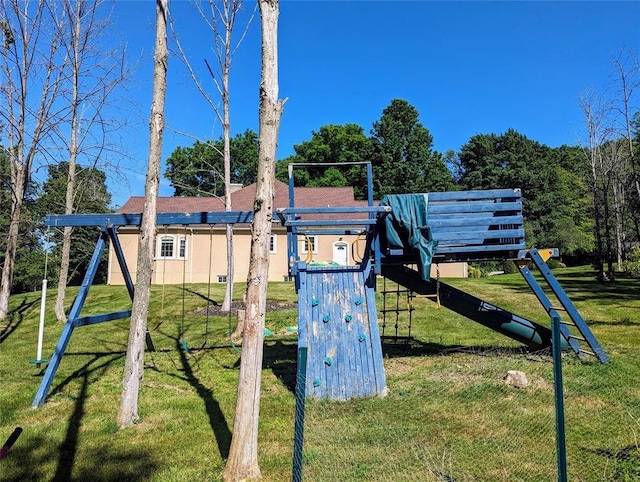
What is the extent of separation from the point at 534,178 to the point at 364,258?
4701 cm

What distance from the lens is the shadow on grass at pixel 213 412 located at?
15.6ft

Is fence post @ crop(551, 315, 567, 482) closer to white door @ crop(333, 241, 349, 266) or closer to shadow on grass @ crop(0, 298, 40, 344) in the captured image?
shadow on grass @ crop(0, 298, 40, 344)

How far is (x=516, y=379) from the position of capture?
6414 mm

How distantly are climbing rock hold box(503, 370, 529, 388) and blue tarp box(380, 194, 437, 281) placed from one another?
6.21ft

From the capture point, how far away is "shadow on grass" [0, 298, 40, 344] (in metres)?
12.5

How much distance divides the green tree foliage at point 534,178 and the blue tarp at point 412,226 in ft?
126

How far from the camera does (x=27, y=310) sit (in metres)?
16.2

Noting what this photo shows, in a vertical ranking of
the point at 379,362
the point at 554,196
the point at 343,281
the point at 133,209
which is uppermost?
the point at 554,196

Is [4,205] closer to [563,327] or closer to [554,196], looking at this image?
[563,327]

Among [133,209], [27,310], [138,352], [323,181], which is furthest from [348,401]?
[323,181]

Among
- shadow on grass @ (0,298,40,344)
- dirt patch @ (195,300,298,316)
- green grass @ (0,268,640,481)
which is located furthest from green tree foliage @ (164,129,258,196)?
green grass @ (0,268,640,481)

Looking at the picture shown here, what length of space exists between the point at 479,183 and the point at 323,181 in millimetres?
19159

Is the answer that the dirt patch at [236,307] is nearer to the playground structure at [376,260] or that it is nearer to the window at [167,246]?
the playground structure at [376,260]

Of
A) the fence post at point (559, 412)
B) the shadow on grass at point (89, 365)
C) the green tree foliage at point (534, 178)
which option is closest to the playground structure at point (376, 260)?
the fence post at point (559, 412)
